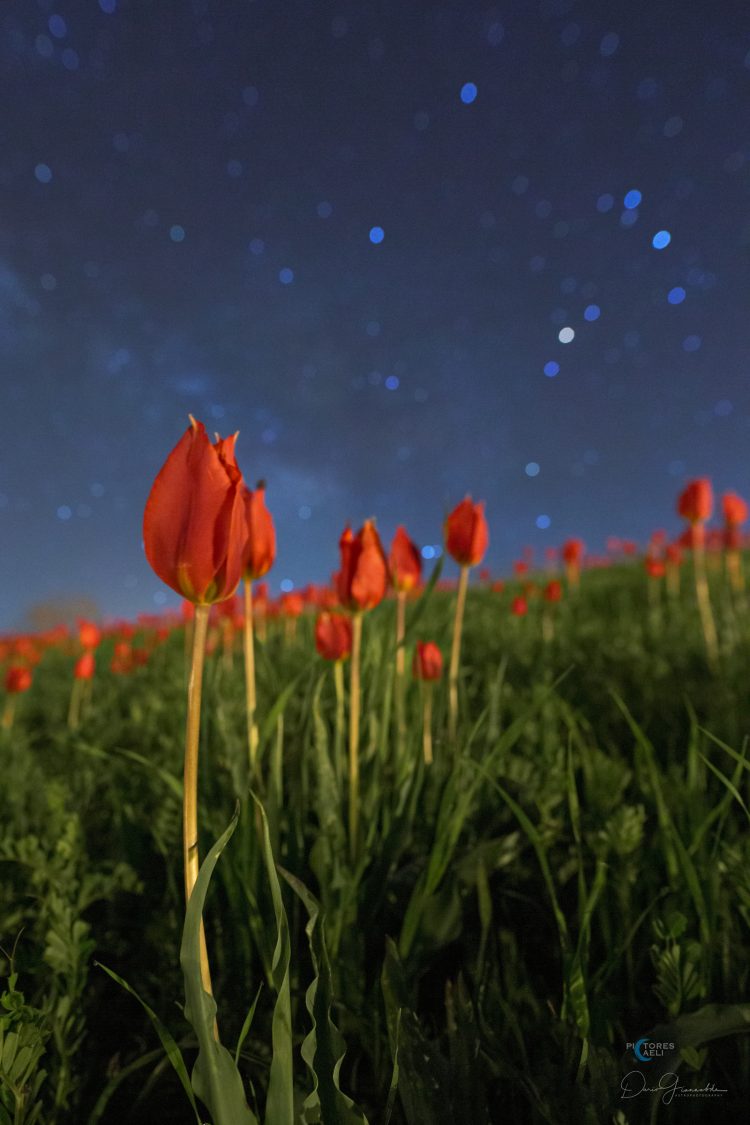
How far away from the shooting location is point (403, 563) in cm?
186

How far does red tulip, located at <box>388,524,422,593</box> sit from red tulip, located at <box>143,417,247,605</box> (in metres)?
1.05

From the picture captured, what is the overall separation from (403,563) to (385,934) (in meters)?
0.97

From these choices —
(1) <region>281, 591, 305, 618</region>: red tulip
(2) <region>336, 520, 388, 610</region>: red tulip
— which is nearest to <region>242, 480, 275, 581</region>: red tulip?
(2) <region>336, 520, 388, 610</region>: red tulip

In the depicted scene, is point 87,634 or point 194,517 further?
point 87,634

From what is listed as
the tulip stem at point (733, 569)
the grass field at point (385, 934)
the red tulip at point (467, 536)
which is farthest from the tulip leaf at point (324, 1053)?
the tulip stem at point (733, 569)

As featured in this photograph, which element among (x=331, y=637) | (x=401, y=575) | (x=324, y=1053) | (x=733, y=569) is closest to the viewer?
(x=324, y=1053)

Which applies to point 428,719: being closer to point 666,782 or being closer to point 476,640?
point 666,782

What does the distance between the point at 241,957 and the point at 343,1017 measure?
26cm

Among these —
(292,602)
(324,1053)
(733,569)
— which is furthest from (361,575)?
(733,569)

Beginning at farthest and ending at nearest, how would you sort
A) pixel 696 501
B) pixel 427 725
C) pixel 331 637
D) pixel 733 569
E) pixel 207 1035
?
pixel 733 569
pixel 696 501
pixel 427 725
pixel 331 637
pixel 207 1035

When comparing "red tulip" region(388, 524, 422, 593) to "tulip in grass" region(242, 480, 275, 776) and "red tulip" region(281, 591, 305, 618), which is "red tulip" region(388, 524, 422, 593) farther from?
"red tulip" region(281, 591, 305, 618)
